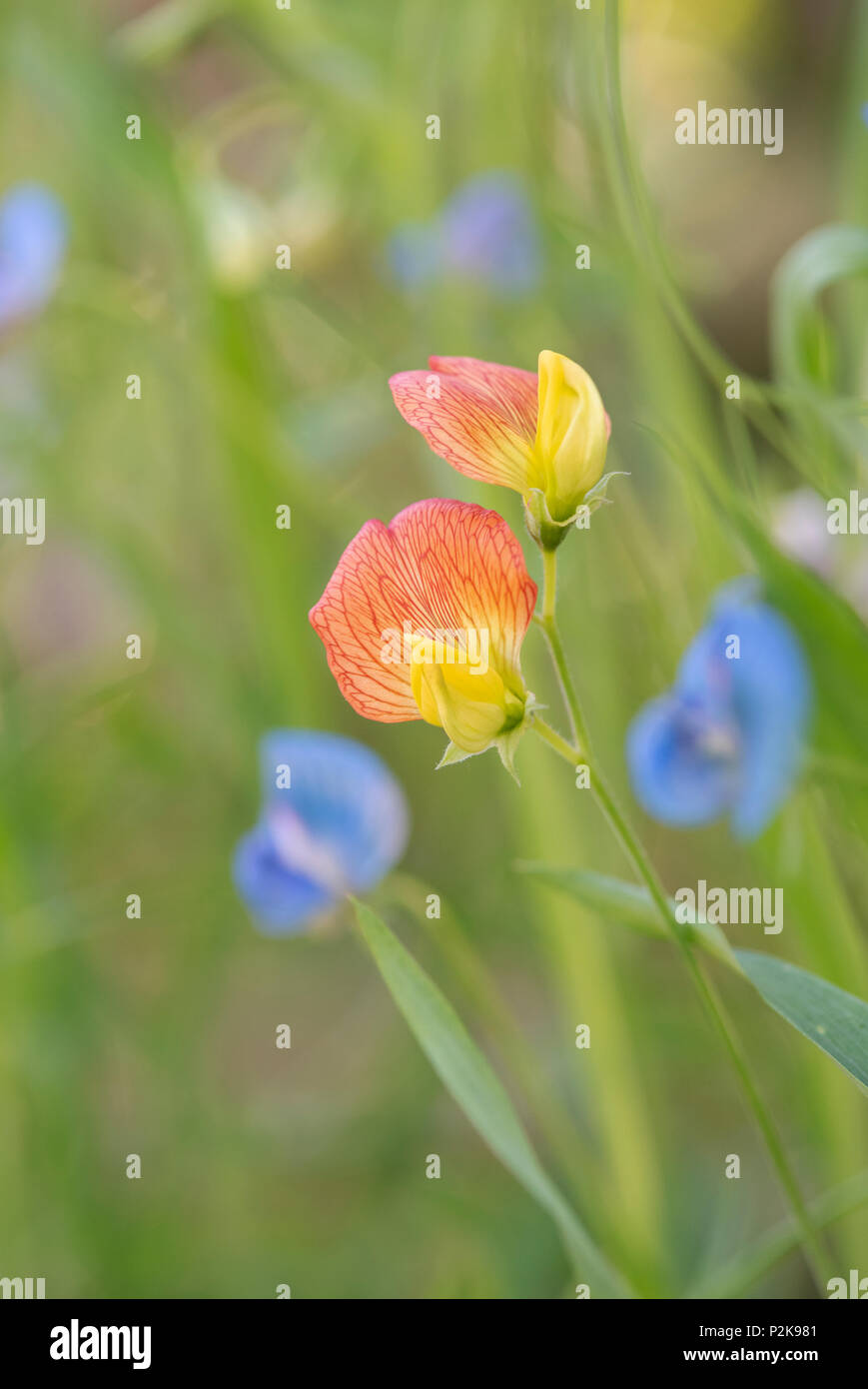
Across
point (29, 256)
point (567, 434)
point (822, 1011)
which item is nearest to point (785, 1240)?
point (822, 1011)

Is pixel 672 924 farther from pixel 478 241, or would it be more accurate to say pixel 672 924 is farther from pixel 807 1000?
pixel 478 241

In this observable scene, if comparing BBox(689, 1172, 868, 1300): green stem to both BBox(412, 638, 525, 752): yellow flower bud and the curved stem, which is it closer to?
the curved stem

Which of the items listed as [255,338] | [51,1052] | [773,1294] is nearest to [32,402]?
[255,338]

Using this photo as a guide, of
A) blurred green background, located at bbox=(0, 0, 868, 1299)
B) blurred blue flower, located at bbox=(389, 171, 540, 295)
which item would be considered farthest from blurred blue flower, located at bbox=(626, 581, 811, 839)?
blurred blue flower, located at bbox=(389, 171, 540, 295)

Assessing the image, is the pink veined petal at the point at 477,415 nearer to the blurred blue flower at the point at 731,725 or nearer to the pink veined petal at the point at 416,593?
the pink veined petal at the point at 416,593

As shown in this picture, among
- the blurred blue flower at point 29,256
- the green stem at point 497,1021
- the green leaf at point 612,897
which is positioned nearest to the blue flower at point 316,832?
the green stem at point 497,1021

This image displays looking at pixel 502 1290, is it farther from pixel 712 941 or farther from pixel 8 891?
pixel 712 941

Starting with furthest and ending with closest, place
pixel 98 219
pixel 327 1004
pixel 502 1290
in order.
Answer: pixel 327 1004, pixel 98 219, pixel 502 1290
